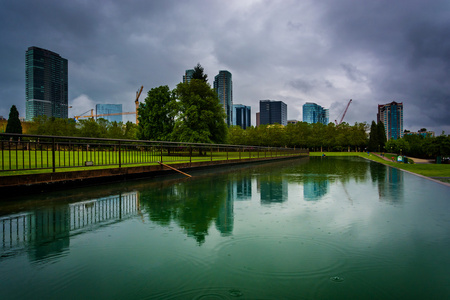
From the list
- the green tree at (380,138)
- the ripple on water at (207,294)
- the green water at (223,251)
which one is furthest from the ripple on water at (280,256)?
the green tree at (380,138)

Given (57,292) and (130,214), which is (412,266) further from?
(130,214)

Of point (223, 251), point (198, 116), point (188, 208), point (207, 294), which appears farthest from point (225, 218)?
point (198, 116)

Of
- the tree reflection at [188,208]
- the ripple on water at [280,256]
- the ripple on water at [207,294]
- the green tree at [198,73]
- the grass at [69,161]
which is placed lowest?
the tree reflection at [188,208]

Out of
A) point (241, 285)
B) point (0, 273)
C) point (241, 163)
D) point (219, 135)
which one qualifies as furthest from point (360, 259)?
point (219, 135)

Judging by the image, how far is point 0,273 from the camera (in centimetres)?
255

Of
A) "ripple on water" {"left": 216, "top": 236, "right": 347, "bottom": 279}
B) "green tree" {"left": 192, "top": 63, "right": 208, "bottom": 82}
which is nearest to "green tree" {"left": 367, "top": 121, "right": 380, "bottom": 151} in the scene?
"green tree" {"left": 192, "top": 63, "right": 208, "bottom": 82}

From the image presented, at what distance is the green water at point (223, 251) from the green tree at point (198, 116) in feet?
90.4

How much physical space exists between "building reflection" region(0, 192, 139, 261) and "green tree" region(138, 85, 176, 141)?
33077 millimetres

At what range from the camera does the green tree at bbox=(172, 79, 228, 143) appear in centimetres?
3388

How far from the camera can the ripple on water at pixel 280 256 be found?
260cm

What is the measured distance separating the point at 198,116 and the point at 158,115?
25.7 ft

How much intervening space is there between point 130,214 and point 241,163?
59.9 feet

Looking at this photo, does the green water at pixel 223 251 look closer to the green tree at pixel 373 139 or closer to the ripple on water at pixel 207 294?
the ripple on water at pixel 207 294

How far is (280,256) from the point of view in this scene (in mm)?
2969
